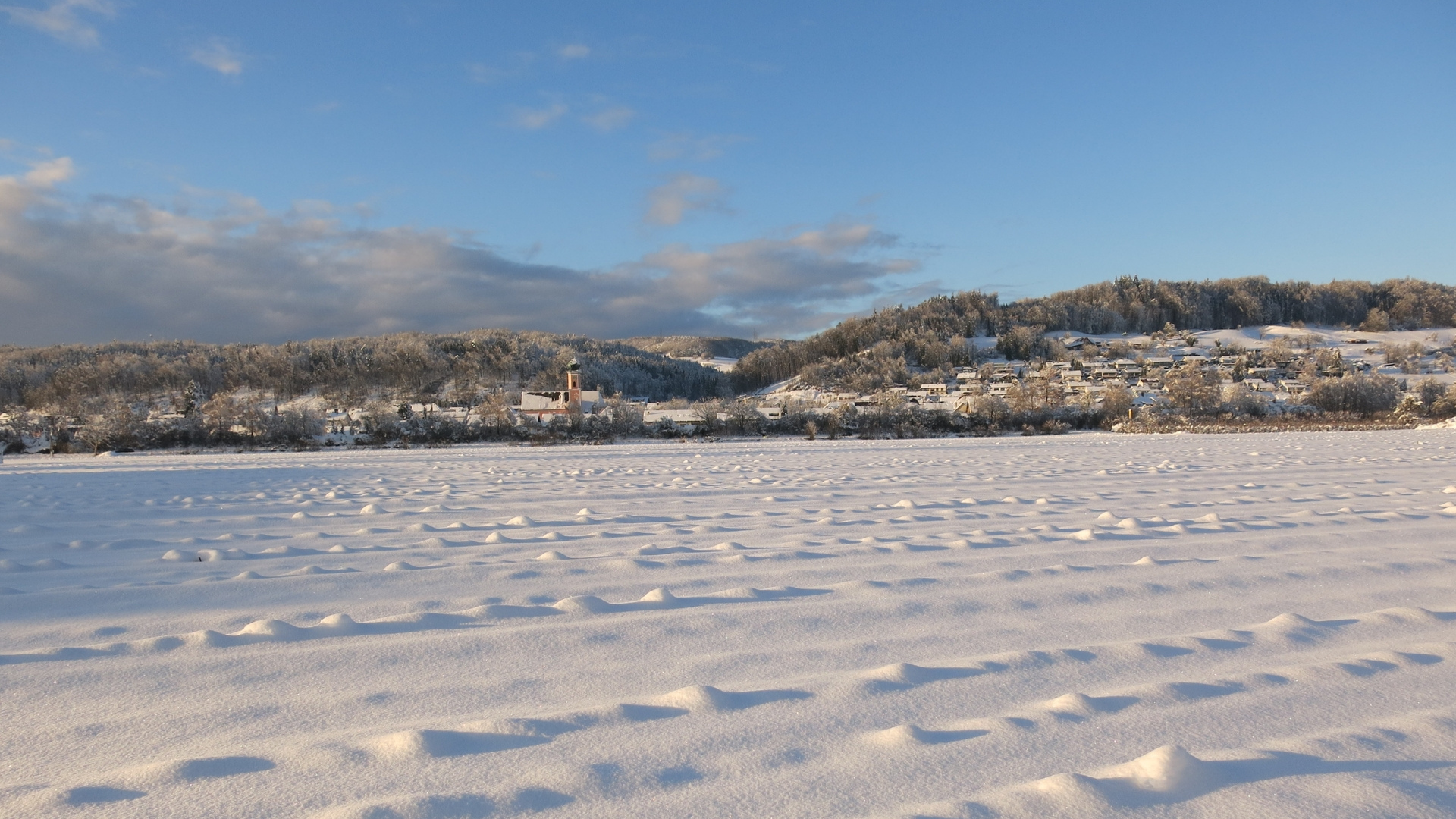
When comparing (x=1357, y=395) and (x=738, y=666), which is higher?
(x=1357, y=395)

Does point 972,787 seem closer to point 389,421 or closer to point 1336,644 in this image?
point 1336,644

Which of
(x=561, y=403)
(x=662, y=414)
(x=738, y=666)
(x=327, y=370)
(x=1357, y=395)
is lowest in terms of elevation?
(x=738, y=666)

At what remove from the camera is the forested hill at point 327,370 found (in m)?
39.4

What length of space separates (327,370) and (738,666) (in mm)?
49463

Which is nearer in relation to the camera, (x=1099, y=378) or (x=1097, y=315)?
(x=1099, y=378)

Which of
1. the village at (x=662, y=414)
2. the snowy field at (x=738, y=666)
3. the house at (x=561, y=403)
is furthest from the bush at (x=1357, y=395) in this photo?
the house at (x=561, y=403)

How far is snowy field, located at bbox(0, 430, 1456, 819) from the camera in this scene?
5.17 feet

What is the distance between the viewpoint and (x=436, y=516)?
568 centimetres

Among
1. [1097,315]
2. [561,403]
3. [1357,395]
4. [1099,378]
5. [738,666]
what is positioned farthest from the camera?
[1097,315]

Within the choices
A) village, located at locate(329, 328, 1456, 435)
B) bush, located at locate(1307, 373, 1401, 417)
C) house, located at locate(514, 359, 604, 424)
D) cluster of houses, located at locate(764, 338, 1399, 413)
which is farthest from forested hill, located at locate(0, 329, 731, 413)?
bush, located at locate(1307, 373, 1401, 417)

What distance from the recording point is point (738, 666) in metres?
2.34

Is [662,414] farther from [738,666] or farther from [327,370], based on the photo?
[327,370]

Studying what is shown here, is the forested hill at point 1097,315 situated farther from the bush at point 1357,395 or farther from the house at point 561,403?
the bush at point 1357,395

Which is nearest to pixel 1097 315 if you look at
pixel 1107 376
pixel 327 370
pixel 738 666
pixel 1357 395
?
pixel 1107 376
